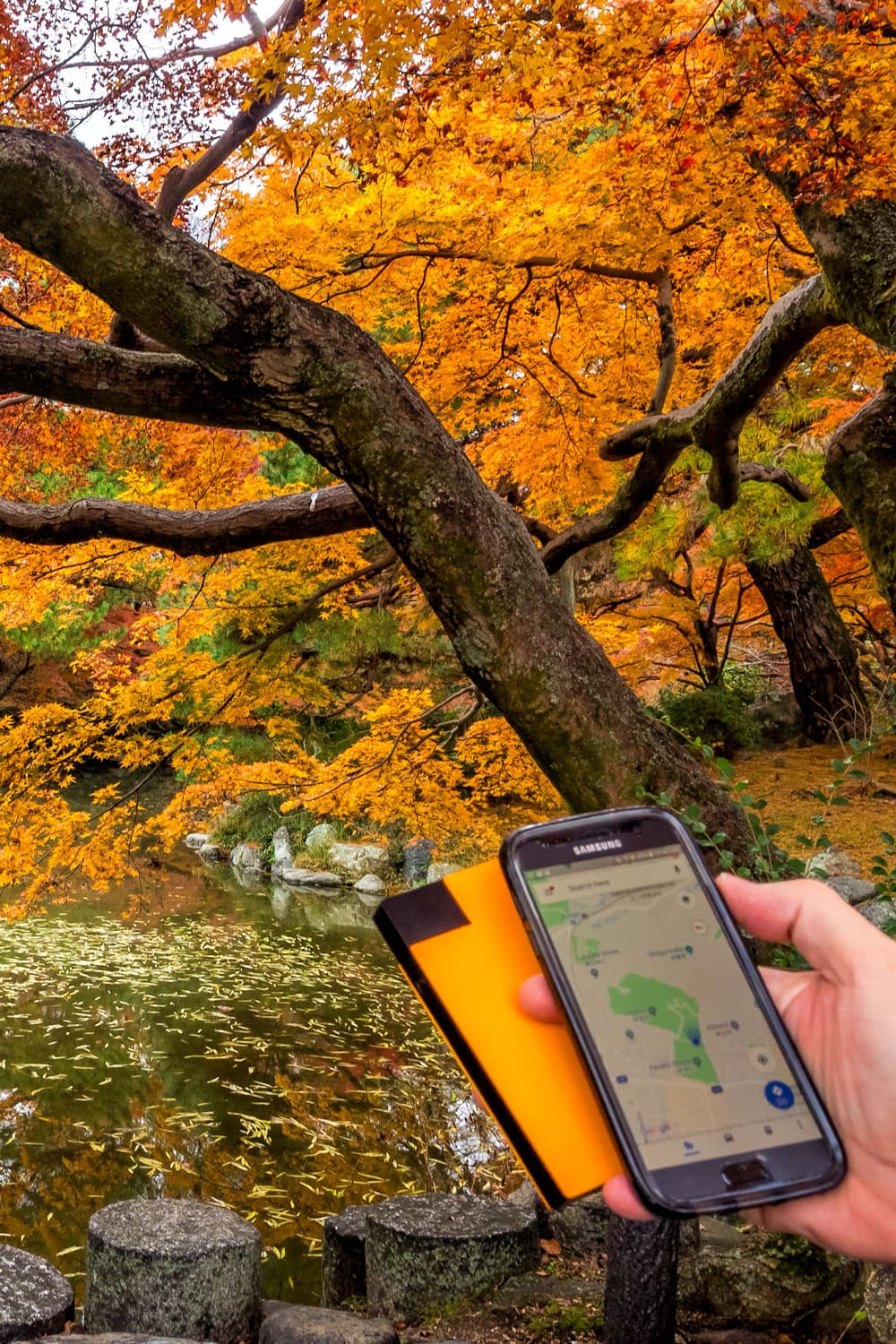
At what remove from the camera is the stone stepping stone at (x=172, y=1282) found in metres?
3.08

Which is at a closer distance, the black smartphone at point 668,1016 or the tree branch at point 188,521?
the black smartphone at point 668,1016

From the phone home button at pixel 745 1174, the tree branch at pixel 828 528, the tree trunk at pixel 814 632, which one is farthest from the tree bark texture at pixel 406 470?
the tree trunk at pixel 814 632

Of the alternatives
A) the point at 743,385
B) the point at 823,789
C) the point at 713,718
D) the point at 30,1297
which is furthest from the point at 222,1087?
the point at 713,718

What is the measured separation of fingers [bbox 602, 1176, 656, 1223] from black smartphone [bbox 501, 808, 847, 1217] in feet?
0.08

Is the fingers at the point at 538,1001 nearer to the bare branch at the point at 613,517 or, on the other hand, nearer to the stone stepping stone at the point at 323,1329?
the stone stepping stone at the point at 323,1329

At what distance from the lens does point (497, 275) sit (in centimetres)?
492

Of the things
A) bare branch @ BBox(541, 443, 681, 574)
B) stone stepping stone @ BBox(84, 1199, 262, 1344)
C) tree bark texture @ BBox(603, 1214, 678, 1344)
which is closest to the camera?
tree bark texture @ BBox(603, 1214, 678, 1344)

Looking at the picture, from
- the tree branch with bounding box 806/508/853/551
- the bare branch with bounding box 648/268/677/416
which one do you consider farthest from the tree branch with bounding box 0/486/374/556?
the tree branch with bounding box 806/508/853/551

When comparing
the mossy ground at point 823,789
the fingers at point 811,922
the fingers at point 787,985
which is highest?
the fingers at point 811,922

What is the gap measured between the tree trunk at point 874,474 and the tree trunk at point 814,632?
270 inches

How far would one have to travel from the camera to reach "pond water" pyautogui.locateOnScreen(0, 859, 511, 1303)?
14.1ft

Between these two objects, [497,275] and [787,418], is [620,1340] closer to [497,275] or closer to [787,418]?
[497,275]

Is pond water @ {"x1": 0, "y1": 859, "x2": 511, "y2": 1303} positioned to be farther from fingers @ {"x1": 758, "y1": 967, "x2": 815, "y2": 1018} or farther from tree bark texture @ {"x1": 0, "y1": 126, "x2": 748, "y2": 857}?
fingers @ {"x1": 758, "y1": 967, "x2": 815, "y2": 1018}

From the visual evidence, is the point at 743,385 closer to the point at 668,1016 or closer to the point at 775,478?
the point at 775,478
